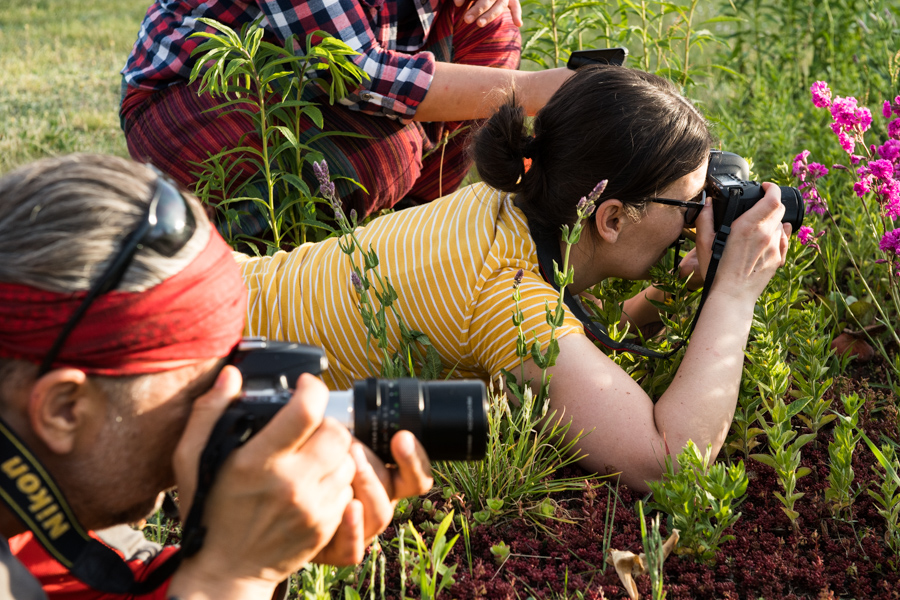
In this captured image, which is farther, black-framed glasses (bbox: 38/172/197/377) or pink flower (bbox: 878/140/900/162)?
pink flower (bbox: 878/140/900/162)

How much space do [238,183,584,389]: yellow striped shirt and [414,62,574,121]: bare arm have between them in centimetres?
46

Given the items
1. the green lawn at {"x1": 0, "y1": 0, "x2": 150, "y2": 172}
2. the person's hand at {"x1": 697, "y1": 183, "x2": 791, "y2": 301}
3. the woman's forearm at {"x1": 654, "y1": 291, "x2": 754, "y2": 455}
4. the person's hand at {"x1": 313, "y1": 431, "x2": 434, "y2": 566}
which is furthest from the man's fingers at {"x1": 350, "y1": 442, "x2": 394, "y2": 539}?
the green lawn at {"x1": 0, "y1": 0, "x2": 150, "y2": 172}

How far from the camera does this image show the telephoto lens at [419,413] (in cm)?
132

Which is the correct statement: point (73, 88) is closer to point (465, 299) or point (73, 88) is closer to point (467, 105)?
point (467, 105)

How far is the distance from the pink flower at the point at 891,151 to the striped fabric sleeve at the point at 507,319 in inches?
34.9

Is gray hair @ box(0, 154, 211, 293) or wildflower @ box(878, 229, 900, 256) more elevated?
gray hair @ box(0, 154, 211, 293)

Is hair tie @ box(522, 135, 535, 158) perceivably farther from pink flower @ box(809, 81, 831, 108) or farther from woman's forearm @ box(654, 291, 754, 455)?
pink flower @ box(809, 81, 831, 108)

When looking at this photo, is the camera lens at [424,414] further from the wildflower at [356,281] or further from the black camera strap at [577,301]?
the black camera strap at [577,301]

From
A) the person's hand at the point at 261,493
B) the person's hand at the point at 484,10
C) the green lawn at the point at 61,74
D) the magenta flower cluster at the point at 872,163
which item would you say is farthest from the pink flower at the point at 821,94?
the green lawn at the point at 61,74

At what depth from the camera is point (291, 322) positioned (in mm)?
2234

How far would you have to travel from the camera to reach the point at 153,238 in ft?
3.70

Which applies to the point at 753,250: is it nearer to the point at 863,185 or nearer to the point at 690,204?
the point at 690,204

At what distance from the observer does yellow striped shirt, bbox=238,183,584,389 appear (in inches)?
78.9

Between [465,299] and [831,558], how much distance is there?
3.20 feet
